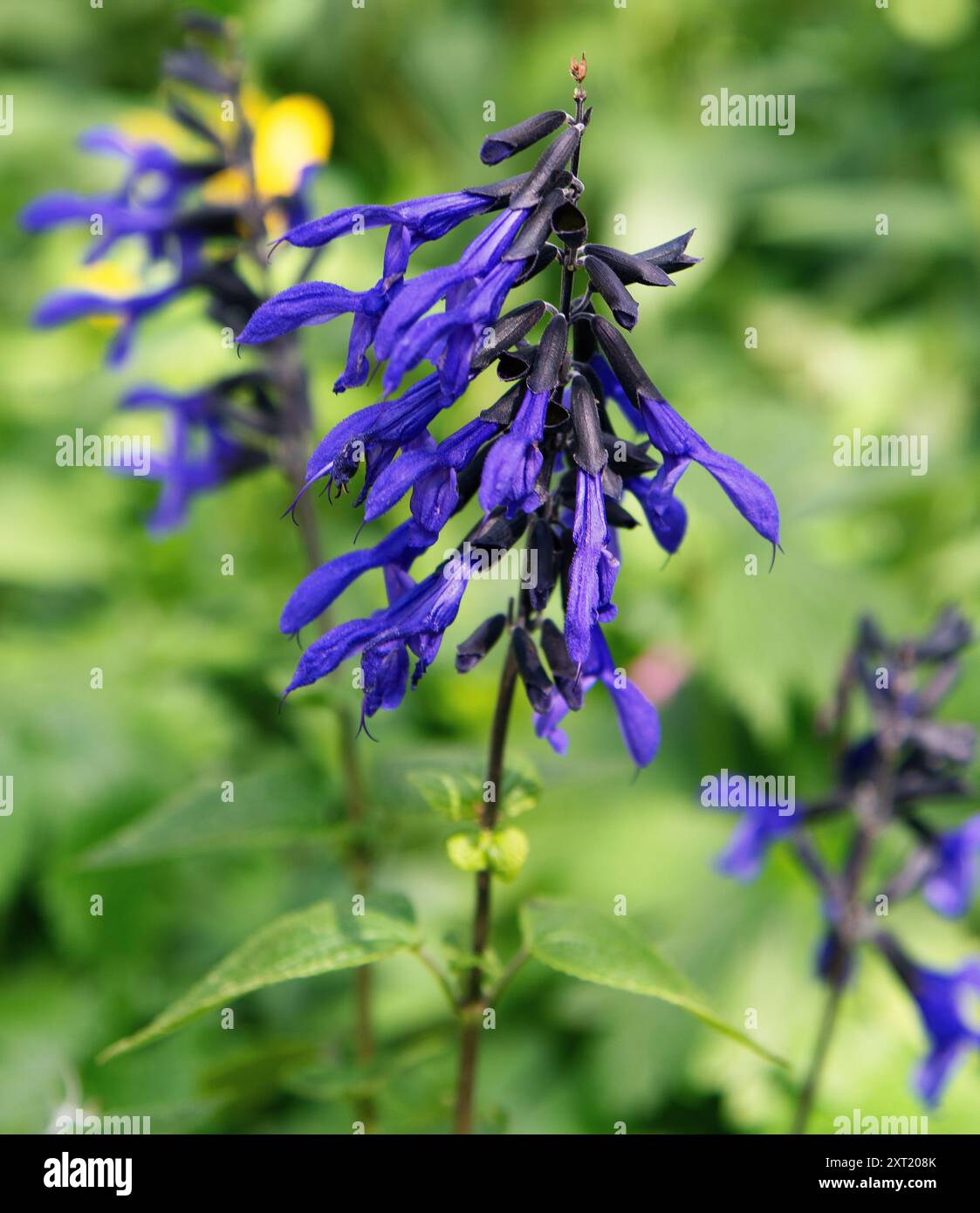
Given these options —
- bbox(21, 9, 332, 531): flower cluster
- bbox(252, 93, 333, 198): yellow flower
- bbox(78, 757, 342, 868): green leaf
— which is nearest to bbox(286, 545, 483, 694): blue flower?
bbox(78, 757, 342, 868): green leaf

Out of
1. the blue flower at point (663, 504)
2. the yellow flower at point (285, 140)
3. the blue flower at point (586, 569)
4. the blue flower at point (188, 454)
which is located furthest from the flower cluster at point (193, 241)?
the yellow flower at point (285, 140)

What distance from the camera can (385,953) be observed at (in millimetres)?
1685

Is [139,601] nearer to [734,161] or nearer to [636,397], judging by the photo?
[636,397]

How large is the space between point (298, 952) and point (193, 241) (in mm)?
1601

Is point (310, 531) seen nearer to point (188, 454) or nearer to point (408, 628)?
point (188, 454)

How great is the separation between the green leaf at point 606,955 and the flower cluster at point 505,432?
0.28 metres

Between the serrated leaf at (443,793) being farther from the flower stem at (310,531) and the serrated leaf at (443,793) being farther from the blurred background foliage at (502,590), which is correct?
the flower stem at (310,531)

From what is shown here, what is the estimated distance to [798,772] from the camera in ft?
12.5

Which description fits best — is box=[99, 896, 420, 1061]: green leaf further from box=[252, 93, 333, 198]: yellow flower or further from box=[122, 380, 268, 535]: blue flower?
box=[252, 93, 333, 198]: yellow flower

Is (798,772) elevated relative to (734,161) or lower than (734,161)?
lower

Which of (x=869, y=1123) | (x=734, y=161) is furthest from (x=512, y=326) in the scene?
(x=734, y=161)

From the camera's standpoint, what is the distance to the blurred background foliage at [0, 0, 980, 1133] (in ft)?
9.91

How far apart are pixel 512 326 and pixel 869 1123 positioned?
2.25 m
